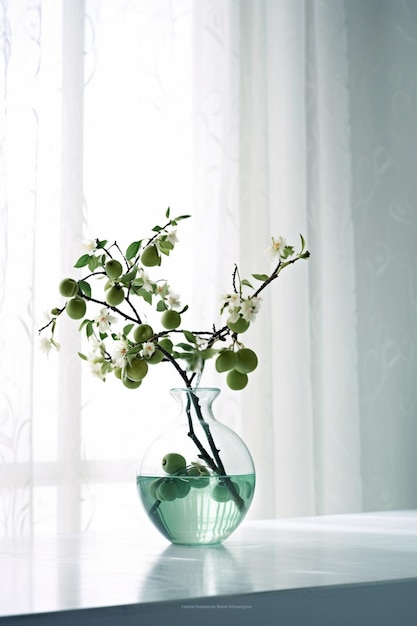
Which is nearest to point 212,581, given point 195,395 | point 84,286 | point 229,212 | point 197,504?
point 197,504

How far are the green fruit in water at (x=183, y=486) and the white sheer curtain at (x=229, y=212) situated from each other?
1.93ft

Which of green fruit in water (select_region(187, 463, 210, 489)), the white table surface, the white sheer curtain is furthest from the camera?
the white sheer curtain

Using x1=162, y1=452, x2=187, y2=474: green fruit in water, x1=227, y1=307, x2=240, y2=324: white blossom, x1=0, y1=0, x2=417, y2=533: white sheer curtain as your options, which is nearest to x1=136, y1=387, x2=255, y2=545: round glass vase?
x1=162, y1=452, x2=187, y2=474: green fruit in water

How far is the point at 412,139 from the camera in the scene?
74.9 inches

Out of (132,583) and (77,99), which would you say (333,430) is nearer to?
(77,99)

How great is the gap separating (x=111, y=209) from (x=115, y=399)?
0.37 metres

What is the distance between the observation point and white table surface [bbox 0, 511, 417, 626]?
25.8 inches

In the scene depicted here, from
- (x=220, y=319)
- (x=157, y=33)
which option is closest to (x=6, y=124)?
(x=157, y=33)

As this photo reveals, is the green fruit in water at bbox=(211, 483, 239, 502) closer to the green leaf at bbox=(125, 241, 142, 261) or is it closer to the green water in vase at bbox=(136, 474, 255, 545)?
the green water in vase at bbox=(136, 474, 255, 545)

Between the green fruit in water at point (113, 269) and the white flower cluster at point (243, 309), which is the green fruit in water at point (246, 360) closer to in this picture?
the white flower cluster at point (243, 309)

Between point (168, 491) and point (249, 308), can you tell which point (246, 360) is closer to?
point (249, 308)

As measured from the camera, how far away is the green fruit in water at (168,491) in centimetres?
90

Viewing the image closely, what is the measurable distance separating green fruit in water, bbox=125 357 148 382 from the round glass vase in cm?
7

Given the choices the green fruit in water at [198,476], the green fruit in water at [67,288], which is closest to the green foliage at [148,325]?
the green fruit in water at [67,288]
